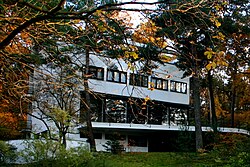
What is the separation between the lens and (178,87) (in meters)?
31.0

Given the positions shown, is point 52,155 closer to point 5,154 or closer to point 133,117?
point 5,154

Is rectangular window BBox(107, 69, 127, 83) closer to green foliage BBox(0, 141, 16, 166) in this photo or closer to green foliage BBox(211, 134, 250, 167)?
green foliage BBox(0, 141, 16, 166)

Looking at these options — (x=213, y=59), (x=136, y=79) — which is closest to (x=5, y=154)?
(x=136, y=79)

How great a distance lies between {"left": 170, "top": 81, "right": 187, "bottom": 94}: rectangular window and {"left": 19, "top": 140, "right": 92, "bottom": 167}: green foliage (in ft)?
62.9

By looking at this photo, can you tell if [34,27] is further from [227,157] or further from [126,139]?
[126,139]

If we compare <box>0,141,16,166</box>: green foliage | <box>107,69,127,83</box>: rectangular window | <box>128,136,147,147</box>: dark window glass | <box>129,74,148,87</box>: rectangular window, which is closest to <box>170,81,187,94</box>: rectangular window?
<box>128,136,147,147</box>: dark window glass

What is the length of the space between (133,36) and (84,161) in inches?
324

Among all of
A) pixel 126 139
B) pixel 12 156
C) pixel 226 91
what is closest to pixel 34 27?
pixel 12 156

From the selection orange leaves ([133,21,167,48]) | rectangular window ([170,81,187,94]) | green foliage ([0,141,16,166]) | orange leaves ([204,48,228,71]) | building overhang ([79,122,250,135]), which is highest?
rectangular window ([170,81,187,94])

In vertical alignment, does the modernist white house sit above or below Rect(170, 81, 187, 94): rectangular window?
below

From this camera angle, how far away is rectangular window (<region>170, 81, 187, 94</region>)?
30.4m

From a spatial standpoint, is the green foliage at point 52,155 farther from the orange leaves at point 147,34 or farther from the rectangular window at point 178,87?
the rectangular window at point 178,87

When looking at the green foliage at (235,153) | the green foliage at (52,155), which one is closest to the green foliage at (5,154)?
the green foliage at (52,155)

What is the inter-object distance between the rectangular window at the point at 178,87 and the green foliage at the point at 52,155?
1917cm
